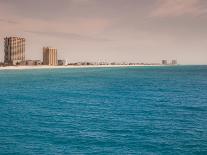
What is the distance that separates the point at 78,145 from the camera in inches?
1323

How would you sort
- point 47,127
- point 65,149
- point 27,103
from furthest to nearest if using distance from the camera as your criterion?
1. point 27,103
2. point 47,127
3. point 65,149

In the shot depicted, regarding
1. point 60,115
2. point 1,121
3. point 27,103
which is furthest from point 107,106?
point 1,121

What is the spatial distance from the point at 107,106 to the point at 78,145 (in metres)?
26.3

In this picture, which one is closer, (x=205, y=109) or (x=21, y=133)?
(x=21, y=133)

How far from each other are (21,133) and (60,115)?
12214mm

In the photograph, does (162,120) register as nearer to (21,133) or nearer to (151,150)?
(151,150)

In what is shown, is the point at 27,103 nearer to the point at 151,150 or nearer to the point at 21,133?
the point at 21,133

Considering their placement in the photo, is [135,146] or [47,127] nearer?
[135,146]

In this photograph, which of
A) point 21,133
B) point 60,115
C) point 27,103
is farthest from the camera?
point 27,103

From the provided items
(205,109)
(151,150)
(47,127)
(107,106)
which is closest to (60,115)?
(47,127)

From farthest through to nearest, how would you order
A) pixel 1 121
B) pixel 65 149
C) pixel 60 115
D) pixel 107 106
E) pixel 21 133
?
pixel 107 106
pixel 60 115
pixel 1 121
pixel 21 133
pixel 65 149

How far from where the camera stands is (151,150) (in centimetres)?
3238

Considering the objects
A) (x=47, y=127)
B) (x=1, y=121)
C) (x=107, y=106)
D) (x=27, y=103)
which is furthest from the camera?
(x=27, y=103)

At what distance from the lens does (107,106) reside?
2349 inches
